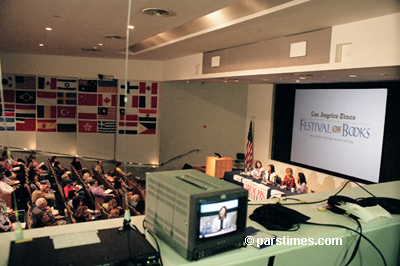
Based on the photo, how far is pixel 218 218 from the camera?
1.56 m

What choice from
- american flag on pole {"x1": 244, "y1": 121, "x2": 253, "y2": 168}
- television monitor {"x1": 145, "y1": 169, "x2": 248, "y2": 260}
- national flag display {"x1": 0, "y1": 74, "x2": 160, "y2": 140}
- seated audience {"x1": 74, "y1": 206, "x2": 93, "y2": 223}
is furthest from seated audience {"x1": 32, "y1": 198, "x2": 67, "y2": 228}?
american flag on pole {"x1": 244, "y1": 121, "x2": 253, "y2": 168}

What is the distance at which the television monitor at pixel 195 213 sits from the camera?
146 centimetres

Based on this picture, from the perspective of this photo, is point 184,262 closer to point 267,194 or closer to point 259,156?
point 267,194

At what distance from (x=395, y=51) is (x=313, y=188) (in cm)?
632

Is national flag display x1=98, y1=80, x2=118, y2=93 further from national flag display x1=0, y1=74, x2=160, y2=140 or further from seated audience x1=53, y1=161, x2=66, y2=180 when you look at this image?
seated audience x1=53, y1=161, x2=66, y2=180

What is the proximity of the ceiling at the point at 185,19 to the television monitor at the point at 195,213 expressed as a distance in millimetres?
3283

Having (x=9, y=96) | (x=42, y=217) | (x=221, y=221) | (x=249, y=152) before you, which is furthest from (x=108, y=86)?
(x=221, y=221)

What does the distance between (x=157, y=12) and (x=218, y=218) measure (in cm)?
405

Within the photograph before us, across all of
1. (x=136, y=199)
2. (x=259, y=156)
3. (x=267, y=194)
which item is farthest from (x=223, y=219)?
(x=259, y=156)

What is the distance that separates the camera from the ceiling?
454 centimetres

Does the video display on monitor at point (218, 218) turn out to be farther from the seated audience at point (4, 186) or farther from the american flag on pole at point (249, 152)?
the american flag on pole at point (249, 152)

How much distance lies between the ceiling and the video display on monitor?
335 centimetres

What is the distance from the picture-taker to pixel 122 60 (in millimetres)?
12391

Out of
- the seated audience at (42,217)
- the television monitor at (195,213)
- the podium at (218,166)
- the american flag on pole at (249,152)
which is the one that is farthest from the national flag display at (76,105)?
the television monitor at (195,213)
